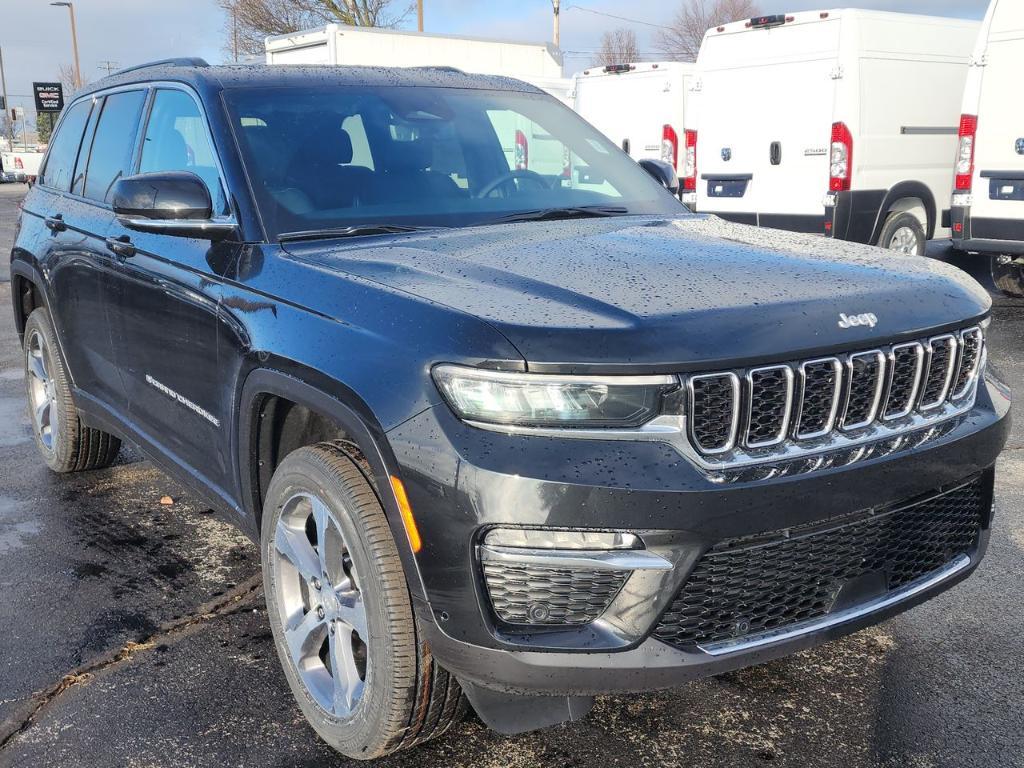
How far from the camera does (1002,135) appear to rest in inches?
340

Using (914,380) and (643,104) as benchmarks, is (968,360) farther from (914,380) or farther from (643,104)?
(643,104)

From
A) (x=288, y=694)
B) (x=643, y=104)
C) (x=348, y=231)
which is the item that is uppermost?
(x=643, y=104)

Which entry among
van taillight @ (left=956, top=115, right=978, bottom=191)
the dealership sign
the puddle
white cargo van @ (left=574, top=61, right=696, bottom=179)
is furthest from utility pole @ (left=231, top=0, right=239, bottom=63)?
the puddle

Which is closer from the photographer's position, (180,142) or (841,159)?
(180,142)

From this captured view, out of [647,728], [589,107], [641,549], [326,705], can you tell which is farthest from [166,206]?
[589,107]

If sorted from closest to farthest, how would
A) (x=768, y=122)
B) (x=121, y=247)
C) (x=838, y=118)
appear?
1. (x=121, y=247)
2. (x=838, y=118)
3. (x=768, y=122)

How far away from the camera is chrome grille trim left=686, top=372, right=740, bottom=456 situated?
2201mm

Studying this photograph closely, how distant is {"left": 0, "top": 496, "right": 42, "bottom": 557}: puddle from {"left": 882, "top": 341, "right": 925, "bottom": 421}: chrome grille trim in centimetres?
347

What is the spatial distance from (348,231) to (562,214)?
2.65 feet

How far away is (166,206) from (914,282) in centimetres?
212

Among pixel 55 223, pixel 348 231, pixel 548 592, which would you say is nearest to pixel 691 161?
pixel 55 223

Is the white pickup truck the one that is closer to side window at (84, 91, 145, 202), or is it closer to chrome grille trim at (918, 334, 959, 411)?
side window at (84, 91, 145, 202)

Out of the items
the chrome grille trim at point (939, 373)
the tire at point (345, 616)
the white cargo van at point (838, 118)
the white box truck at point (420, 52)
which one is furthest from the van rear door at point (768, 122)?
the tire at point (345, 616)

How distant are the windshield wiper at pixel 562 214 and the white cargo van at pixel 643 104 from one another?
9.09m
